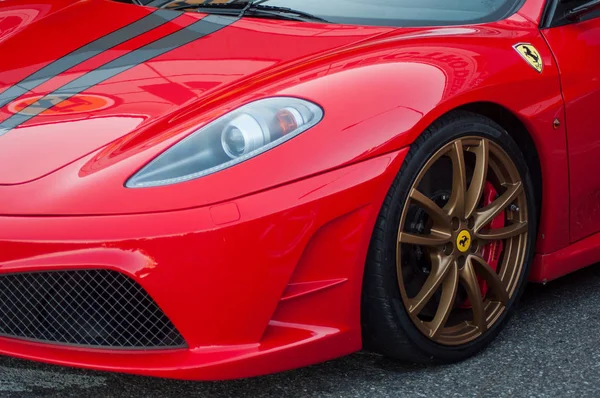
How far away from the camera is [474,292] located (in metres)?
2.86

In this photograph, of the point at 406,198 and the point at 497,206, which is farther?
the point at 497,206

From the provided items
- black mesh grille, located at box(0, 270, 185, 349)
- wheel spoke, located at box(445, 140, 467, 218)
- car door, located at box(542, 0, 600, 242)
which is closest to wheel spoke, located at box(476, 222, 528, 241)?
wheel spoke, located at box(445, 140, 467, 218)

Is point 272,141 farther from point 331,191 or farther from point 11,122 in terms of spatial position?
point 11,122

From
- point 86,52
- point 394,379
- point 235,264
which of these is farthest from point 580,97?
point 86,52

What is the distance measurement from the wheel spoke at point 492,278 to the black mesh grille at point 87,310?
0.91m

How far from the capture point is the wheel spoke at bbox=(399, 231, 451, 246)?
2.62 metres

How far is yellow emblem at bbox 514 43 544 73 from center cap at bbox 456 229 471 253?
0.55 metres

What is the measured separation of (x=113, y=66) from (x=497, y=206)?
1.16m

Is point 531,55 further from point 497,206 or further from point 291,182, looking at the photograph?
point 291,182

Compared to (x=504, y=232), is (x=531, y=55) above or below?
above

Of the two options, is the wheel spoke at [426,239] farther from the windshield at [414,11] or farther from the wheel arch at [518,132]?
the windshield at [414,11]

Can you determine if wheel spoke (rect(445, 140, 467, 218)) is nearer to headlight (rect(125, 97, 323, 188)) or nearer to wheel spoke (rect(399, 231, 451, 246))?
wheel spoke (rect(399, 231, 451, 246))

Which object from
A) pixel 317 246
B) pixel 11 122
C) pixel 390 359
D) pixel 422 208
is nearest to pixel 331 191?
pixel 317 246

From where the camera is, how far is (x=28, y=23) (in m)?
3.43
